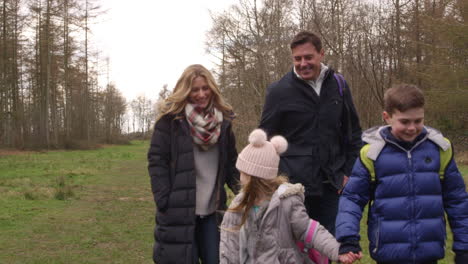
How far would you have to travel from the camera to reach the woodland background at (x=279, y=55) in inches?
552

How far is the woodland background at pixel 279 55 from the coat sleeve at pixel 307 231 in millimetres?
2810

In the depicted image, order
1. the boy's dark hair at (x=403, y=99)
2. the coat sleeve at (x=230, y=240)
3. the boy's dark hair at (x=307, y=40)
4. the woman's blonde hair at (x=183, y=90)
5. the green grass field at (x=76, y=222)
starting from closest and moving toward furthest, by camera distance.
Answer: the boy's dark hair at (x=403, y=99)
the coat sleeve at (x=230, y=240)
the boy's dark hair at (x=307, y=40)
the woman's blonde hair at (x=183, y=90)
the green grass field at (x=76, y=222)

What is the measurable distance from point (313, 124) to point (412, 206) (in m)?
1.03

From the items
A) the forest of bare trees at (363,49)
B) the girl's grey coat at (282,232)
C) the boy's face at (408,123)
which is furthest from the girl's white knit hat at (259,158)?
the forest of bare trees at (363,49)

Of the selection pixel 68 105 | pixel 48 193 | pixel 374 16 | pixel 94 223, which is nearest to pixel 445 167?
pixel 94 223

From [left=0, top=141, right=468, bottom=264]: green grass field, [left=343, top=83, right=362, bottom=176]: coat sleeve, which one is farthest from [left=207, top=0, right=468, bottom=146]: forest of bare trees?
[left=343, top=83, right=362, bottom=176]: coat sleeve

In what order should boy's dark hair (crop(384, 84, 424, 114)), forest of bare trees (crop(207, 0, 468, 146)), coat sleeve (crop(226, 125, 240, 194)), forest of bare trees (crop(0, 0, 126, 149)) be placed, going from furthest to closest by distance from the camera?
forest of bare trees (crop(0, 0, 126, 149))
forest of bare trees (crop(207, 0, 468, 146))
coat sleeve (crop(226, 125, 240, 194))
boy's dark hair (crop(384, 84, 424, 114))

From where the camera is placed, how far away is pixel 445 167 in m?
2.86

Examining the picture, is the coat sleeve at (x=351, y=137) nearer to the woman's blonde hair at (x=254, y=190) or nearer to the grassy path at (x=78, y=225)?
the woman's blonde hair at (x=254, y=190)

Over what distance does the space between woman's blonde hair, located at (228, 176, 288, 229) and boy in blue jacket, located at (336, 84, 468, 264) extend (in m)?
0.49

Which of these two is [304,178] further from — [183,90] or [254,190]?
[183,90]

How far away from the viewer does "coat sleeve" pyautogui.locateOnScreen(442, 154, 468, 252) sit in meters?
2.80

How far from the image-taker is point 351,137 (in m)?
3.76

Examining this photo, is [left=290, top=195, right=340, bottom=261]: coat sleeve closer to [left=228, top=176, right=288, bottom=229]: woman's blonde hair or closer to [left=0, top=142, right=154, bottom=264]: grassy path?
[left=228, top=176, right=288, bottom=229]: woman's blonde hair
